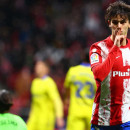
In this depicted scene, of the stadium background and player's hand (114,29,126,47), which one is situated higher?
the stadium background

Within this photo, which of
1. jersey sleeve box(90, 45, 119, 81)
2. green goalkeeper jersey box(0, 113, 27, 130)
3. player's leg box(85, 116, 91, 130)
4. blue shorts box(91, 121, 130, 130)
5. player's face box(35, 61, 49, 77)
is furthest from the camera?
player's face box(35, 61, 49, 77)

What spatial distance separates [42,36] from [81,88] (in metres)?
7.66

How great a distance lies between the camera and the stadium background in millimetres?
13188

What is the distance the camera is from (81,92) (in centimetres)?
744

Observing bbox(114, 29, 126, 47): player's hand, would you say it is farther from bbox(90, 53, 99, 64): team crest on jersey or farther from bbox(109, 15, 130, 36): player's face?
bbox(90, 53, 99, 64): team crest on jersey

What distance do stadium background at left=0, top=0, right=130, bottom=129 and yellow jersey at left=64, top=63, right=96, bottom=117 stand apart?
15.3 ft

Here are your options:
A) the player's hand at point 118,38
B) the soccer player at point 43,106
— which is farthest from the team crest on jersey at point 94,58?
the soccer player at point 43,106

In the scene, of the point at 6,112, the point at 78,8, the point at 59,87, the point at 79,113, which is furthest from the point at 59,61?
the point at 6,112

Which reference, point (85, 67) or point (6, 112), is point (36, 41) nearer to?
point (85, 67)

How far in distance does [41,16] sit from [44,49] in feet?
6.59

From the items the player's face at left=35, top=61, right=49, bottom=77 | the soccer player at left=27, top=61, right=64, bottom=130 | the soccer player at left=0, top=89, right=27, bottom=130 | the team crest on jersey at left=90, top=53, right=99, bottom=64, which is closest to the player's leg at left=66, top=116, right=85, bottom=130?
the soccer player at left=27, top=61, right=64, bottom=130

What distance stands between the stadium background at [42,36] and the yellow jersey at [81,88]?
4.65 meters

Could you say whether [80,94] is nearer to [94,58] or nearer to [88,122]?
[88,122]

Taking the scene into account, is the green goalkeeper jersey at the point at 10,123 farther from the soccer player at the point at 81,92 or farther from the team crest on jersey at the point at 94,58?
the soccer player at the point at 81,92
